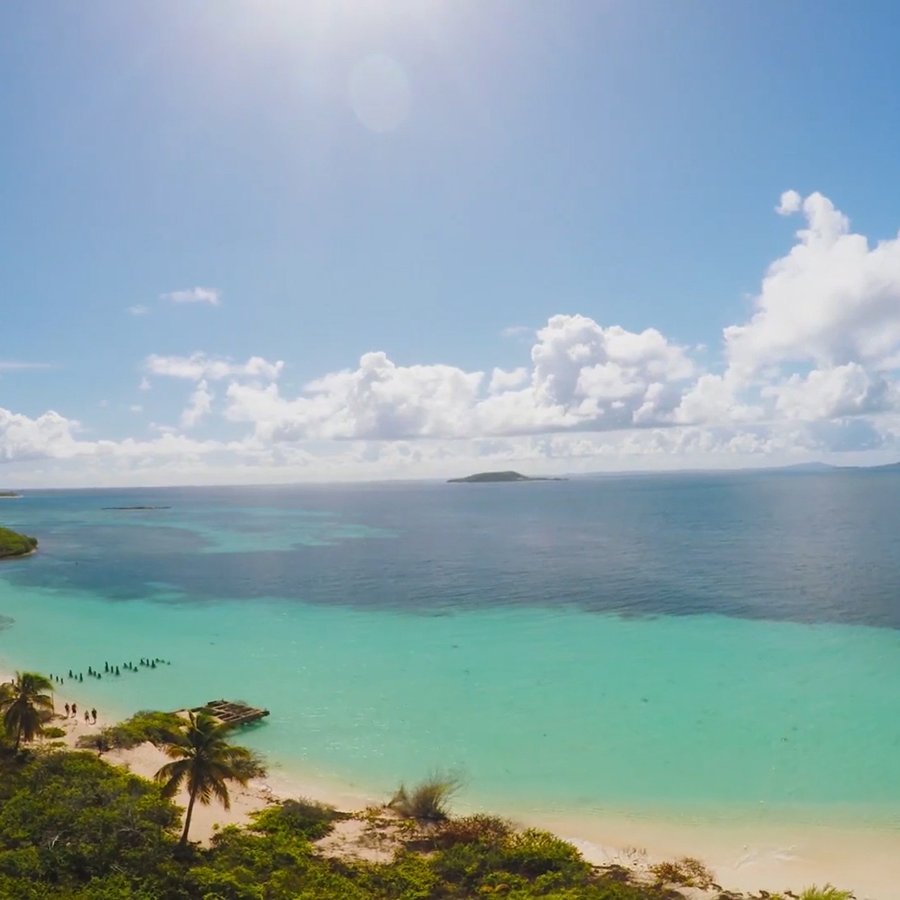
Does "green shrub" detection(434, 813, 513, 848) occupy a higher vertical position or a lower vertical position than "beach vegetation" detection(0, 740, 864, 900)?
lower

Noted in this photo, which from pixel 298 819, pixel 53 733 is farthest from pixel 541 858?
pixel 53 733

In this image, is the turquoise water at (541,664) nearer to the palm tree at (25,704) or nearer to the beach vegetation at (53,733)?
the beach vegetation at (53,733)

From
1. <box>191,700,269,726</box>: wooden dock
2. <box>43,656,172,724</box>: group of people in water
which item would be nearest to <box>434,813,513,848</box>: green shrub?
<box>191,700,269,726</box>: wooden dock

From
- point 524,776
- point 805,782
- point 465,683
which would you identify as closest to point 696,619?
point 465,683

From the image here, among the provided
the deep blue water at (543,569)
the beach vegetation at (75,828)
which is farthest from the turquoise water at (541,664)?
the beach vegetation at (75,828)

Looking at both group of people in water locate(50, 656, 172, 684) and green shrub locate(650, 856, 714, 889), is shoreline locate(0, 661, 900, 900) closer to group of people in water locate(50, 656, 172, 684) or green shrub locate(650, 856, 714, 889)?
green shrub locate(650, 856, 714, 889)
